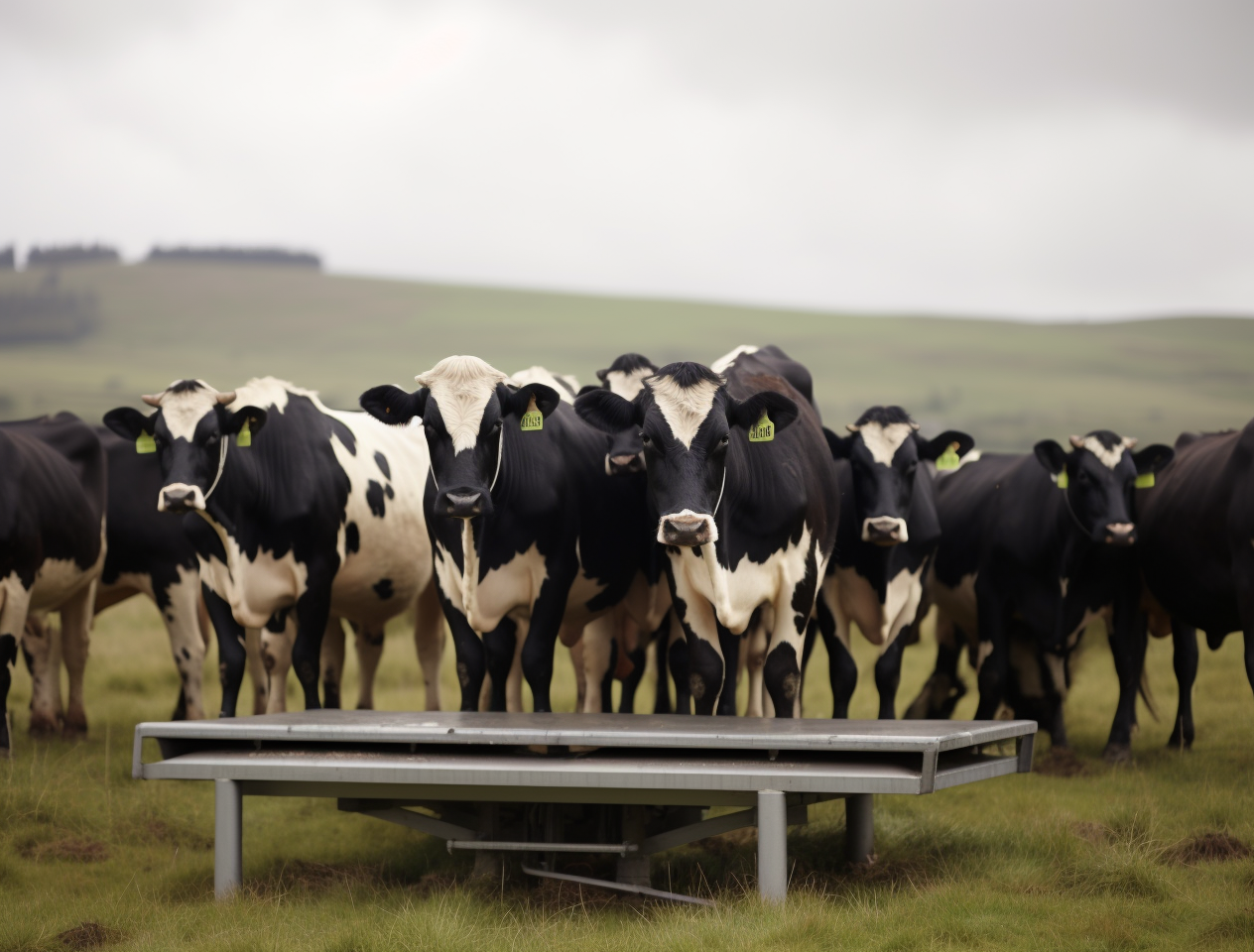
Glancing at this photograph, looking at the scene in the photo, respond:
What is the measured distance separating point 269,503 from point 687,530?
12.7ft

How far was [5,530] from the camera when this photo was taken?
9.98 metres

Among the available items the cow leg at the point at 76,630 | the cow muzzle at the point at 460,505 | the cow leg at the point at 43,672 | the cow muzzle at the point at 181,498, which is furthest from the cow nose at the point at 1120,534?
the cow leg at the point at 43,672

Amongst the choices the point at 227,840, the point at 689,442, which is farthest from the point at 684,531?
the point at 227,840

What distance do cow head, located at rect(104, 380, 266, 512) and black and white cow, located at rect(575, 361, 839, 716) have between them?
105 inches

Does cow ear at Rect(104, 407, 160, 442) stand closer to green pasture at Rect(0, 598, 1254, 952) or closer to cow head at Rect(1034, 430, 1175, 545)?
green pasture at Rect(0, 598, 1254, 952)

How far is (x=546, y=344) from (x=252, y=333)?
21.2 metres

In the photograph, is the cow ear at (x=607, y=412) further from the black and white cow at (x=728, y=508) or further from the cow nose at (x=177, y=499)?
the cow nose at (x=177, y=499)

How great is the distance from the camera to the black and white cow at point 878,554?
972 cm

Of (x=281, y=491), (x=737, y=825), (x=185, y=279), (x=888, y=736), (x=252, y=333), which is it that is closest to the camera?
(x=888, y=736)

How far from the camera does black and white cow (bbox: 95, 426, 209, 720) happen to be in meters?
11.9

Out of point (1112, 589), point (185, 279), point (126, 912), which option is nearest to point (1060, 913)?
point (126, 912)

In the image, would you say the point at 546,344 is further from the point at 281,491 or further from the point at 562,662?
the point at 281,491

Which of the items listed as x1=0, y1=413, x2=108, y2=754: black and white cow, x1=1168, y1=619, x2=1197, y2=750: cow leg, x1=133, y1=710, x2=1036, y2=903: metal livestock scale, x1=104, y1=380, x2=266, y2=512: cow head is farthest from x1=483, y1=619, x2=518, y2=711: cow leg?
x1=1168, y1=619, x2=1197, y2=750: cow leg

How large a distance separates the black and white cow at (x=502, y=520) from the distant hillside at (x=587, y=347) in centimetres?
5869
